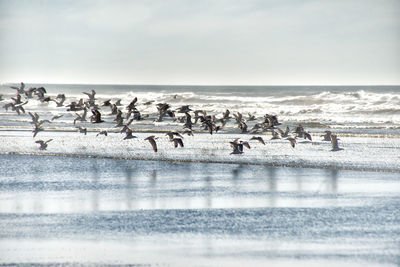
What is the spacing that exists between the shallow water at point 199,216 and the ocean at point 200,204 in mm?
19

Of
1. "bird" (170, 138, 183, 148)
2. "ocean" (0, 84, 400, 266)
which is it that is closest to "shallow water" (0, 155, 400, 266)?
"ocean" (0, 84, 400, 266)

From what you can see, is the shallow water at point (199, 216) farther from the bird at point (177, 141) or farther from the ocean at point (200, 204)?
the bird at point (177, 141)

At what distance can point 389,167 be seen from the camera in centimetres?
1354

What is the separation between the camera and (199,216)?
8594mm

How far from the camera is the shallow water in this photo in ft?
21.9

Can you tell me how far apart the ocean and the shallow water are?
0.02 meters

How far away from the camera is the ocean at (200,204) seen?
673 centimetres

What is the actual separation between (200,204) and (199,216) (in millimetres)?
863

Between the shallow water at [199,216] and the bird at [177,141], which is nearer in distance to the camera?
the shallow water at [199,216]

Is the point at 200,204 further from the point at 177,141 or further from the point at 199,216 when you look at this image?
the point at 177,141

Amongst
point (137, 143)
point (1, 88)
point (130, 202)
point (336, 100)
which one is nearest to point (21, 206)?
point (130, 202)

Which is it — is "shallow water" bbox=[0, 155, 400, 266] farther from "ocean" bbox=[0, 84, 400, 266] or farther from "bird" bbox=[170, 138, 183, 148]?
"bird" bbox=[170, 138, 183, 148]

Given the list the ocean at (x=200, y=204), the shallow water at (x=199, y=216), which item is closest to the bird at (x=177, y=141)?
the ocean at (x=200, y=204)

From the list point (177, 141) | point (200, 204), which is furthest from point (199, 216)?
point (177, 141)
